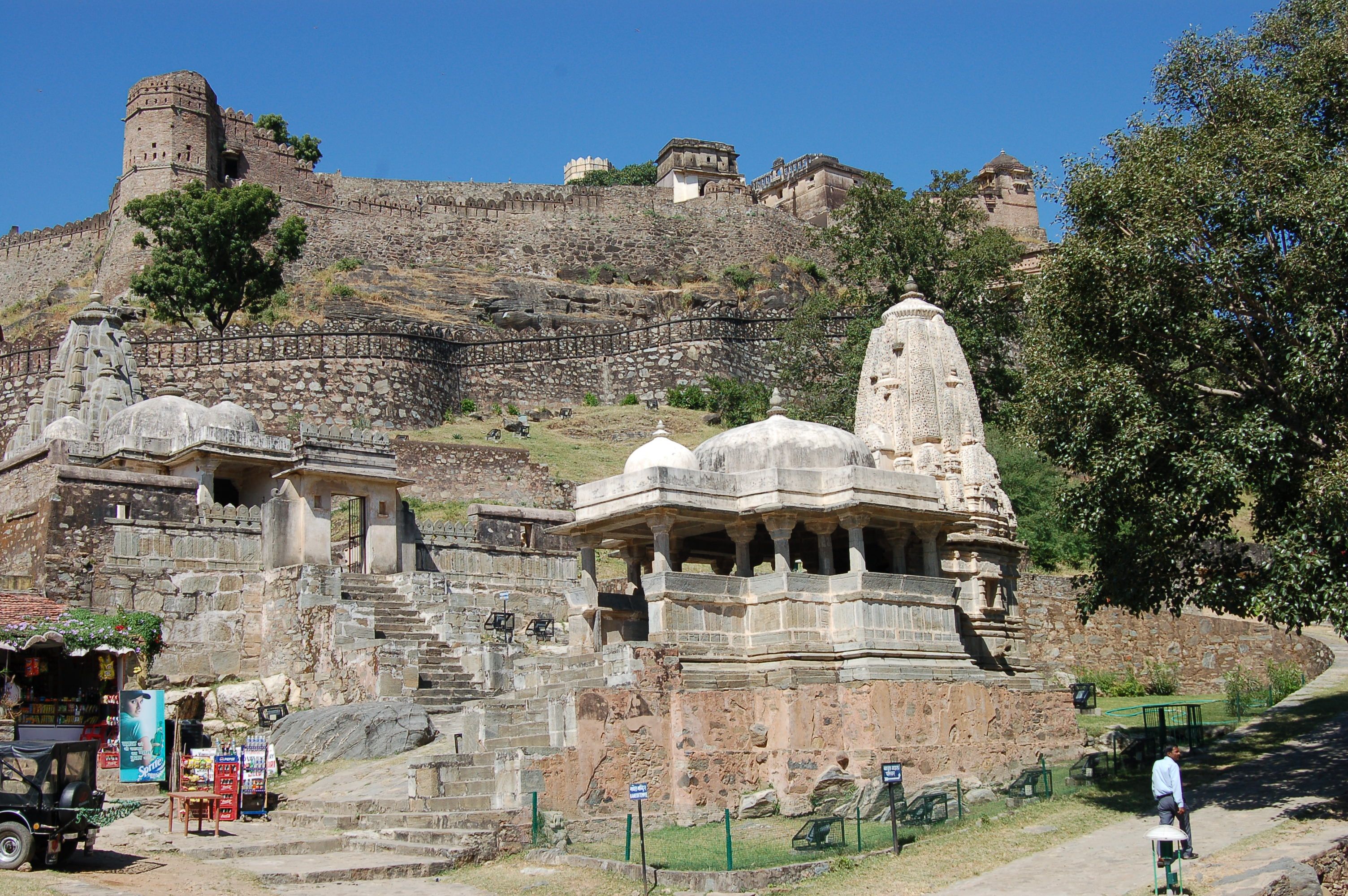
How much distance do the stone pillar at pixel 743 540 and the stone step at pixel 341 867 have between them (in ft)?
20.0

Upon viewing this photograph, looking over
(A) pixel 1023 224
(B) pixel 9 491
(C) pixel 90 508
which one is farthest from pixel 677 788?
(A) pixel 1023 224

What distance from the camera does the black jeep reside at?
13.1 meters

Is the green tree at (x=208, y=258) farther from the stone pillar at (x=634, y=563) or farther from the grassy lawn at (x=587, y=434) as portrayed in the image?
the stone pillar at (x=634, y=563)

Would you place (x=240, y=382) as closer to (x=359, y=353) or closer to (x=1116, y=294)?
(x=359, y=353)

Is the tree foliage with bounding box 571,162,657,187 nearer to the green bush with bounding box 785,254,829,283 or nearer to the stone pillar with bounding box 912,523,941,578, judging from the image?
the green bush with bounding box 785,254,829,283

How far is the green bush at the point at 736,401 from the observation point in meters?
47.0

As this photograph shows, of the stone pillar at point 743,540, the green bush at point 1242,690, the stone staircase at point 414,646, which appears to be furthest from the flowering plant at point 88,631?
the green bush at point 1242,690

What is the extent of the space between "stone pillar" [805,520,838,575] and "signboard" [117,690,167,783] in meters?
8.74

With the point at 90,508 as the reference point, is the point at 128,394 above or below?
above

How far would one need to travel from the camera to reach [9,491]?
27.8 meters

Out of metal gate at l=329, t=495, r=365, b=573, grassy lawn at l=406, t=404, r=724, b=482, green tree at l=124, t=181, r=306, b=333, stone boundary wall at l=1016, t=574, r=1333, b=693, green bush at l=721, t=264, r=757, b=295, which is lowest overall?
stone boundary wall at l=1016, t=574, r=1333, b=693

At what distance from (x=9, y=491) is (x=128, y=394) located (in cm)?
676

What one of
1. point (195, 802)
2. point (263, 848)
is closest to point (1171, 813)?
point (263, 848)

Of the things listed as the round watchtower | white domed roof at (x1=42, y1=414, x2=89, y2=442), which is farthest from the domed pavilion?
the round watchtower
